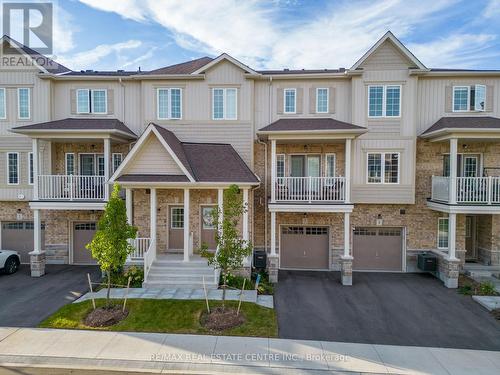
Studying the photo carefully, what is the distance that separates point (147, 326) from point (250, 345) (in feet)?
10.3

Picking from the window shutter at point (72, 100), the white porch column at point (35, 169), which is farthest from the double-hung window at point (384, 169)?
the white porch column at point (35, 169)

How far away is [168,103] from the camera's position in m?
14.3

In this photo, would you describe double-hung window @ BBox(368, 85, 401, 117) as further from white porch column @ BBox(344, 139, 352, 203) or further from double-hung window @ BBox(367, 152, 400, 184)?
white porch column @ BBox(344, 139, 352, 203)

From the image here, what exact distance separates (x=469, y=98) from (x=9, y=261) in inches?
903

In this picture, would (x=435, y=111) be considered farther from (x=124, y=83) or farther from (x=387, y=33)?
(x=124, y=83)

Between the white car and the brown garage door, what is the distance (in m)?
16.2

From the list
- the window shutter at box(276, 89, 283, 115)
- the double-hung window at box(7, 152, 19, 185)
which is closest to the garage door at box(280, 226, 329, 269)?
the window shutter at box(276, 89, 283, 115)

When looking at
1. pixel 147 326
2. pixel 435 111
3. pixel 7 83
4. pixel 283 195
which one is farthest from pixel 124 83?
pixel 435 111

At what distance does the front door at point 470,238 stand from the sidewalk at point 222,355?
30.4 feet

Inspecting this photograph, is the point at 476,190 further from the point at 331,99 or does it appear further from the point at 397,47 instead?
the point at 331,99

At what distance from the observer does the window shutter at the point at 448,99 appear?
13.7 metres

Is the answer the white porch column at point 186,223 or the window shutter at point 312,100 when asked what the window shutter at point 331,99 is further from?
the white porch column at point 186,223

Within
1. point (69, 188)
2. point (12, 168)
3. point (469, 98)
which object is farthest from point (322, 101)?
point (12, 168)

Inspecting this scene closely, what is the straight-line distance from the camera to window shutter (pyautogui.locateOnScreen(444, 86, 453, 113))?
540 inches
